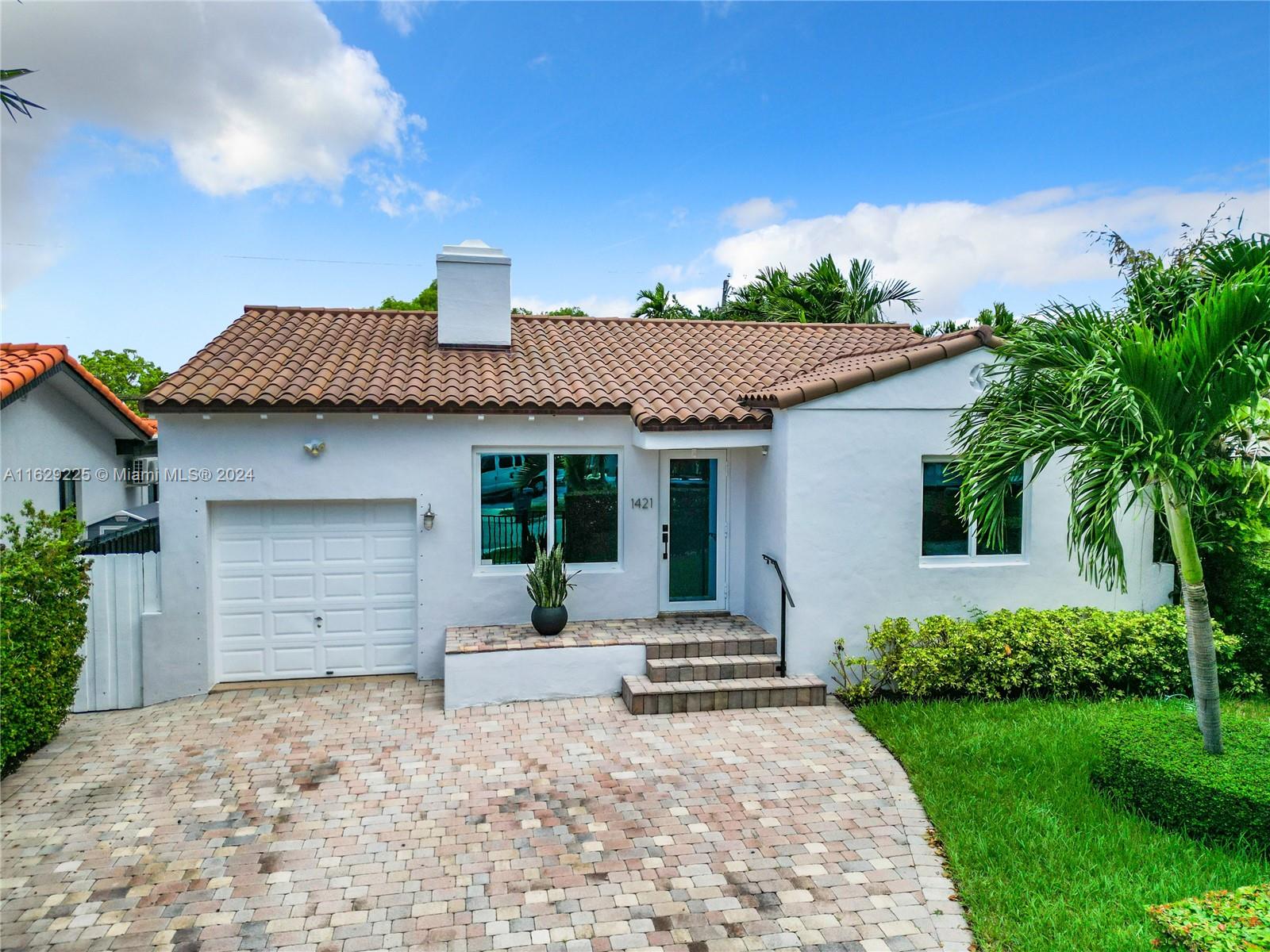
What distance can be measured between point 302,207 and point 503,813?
59.6 ft

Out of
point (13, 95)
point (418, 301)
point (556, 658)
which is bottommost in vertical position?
point (556, 658)

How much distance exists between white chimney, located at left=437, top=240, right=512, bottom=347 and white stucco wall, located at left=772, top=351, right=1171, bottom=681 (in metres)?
5.95

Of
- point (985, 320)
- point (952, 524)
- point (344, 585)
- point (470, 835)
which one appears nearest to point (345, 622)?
point (344, 585)

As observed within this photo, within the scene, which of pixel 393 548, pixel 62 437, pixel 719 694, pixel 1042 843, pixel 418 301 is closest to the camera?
pixel 1042 843

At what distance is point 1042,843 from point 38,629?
10.4 metres

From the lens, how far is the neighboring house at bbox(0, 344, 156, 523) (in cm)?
1070

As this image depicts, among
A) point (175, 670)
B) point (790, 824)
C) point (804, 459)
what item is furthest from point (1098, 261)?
point (175, 670)

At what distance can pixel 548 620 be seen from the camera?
34.5 feet

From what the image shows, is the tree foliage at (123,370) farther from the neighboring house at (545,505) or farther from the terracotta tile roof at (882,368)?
the terracotta tile roof at (882,368)

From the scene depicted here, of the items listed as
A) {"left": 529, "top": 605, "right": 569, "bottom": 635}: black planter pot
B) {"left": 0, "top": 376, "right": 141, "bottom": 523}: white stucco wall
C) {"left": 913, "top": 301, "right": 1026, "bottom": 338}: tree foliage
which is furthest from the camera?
{"left": 913, "top": 301, "right": 1026, "bottom": 338}: tree foliage

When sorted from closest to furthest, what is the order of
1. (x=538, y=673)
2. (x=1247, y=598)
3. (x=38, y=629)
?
(x=38, y=629)
(x=538, y=673)
(x=1247, y=598)

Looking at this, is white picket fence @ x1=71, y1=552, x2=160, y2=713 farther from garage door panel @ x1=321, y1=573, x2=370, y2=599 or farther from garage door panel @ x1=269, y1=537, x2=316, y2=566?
garage door panel @ x1=321, y1=573, x2=370, y2=599

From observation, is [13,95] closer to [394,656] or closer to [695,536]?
[394,656]

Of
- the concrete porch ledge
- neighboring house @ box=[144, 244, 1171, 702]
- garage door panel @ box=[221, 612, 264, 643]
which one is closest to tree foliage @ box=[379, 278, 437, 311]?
neighboring house @ box=[144, 244, 1171, 702]
